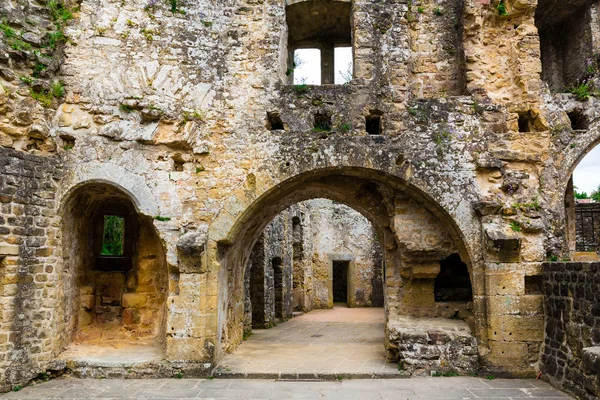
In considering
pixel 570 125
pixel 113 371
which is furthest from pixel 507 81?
pixel 113 371

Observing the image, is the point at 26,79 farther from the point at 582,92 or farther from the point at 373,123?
the point at 582,92

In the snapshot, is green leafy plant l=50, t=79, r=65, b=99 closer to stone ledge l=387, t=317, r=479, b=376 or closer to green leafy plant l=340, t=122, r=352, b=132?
green leafy plant l=340, t=122, r=352, b=132

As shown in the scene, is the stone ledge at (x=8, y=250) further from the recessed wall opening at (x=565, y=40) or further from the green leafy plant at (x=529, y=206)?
the recessed wall opening at (x=565, y=40)

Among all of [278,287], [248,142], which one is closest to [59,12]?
[248,142]

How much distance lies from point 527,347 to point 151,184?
5719 millimetres

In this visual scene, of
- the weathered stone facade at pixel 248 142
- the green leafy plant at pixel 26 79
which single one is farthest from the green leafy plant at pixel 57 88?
the green leafy plant at pixel 26 79

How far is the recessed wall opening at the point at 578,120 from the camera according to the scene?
700 cm

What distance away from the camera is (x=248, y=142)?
6945mm

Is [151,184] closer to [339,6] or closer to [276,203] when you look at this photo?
[276,203]

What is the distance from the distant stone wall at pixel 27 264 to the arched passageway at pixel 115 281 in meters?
0.71

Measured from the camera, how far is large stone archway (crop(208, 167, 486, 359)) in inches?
268

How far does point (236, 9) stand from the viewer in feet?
23.9

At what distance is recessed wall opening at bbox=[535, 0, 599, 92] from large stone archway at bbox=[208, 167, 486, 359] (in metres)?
3.28

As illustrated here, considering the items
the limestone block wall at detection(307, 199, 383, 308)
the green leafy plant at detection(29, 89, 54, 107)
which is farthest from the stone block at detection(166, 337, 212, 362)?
the limestone block wall at detection(307, 199, 383, 308)
